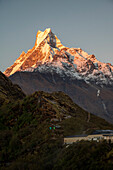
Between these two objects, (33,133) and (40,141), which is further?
(33,133)

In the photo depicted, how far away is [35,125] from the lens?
233ft

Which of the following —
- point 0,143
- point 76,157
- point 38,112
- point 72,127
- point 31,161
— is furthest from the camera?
point 38,112

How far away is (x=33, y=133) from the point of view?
65.1 metres

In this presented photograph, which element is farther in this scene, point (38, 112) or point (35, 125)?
point (38, 112)

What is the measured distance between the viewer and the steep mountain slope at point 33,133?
49.8m

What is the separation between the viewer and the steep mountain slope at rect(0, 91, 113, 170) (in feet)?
163

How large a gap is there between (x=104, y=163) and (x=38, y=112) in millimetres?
41123

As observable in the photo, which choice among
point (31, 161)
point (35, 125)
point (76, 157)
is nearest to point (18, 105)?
point (35, 125)

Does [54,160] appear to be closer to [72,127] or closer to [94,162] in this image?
[94,162]

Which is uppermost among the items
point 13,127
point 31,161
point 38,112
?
point 38,112

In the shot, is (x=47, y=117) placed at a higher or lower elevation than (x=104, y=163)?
higher

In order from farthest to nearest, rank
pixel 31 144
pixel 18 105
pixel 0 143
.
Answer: pixel 18 105, pixel 0 143, pixel 31 144

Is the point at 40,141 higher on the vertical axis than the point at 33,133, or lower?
lower

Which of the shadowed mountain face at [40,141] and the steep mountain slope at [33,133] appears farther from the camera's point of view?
the steep mountain slope at [33,133]
